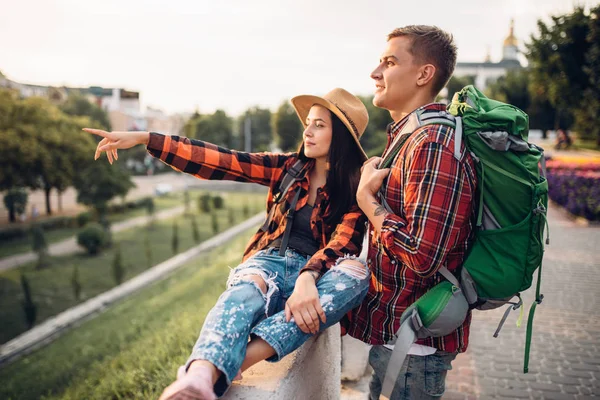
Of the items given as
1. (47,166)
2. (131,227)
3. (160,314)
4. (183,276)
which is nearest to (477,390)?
(160,314)

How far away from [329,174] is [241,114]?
→ 58.5 meters

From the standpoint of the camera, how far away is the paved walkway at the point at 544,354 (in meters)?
4.09

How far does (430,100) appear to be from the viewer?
2.26 metres

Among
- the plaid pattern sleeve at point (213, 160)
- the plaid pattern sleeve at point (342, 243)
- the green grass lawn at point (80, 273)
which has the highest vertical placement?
the plaid pattern sleeve at point (213, 160)

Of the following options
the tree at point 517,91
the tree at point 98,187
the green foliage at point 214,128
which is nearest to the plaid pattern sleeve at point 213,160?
the tree at point 98,187

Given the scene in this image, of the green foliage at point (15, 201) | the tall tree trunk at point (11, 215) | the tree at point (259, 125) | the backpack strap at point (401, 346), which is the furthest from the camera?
the tree at point (259, 125)

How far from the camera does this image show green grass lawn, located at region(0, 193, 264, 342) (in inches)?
475

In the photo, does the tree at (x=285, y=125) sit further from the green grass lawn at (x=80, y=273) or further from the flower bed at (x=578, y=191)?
the flower bed at (x=578, y=191)

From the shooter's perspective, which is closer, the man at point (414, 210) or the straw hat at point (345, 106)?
the man at point (414, 210)

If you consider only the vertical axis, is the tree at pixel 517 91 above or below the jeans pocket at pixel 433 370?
above

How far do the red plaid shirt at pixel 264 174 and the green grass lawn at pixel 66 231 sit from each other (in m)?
18.5

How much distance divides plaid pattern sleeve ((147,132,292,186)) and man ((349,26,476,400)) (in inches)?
32.5

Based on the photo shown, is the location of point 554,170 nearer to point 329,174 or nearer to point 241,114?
point 329,174

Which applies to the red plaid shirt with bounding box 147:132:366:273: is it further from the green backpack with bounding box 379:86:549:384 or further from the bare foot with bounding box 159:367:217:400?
the bare foot with bounding box 159:367:217:400
